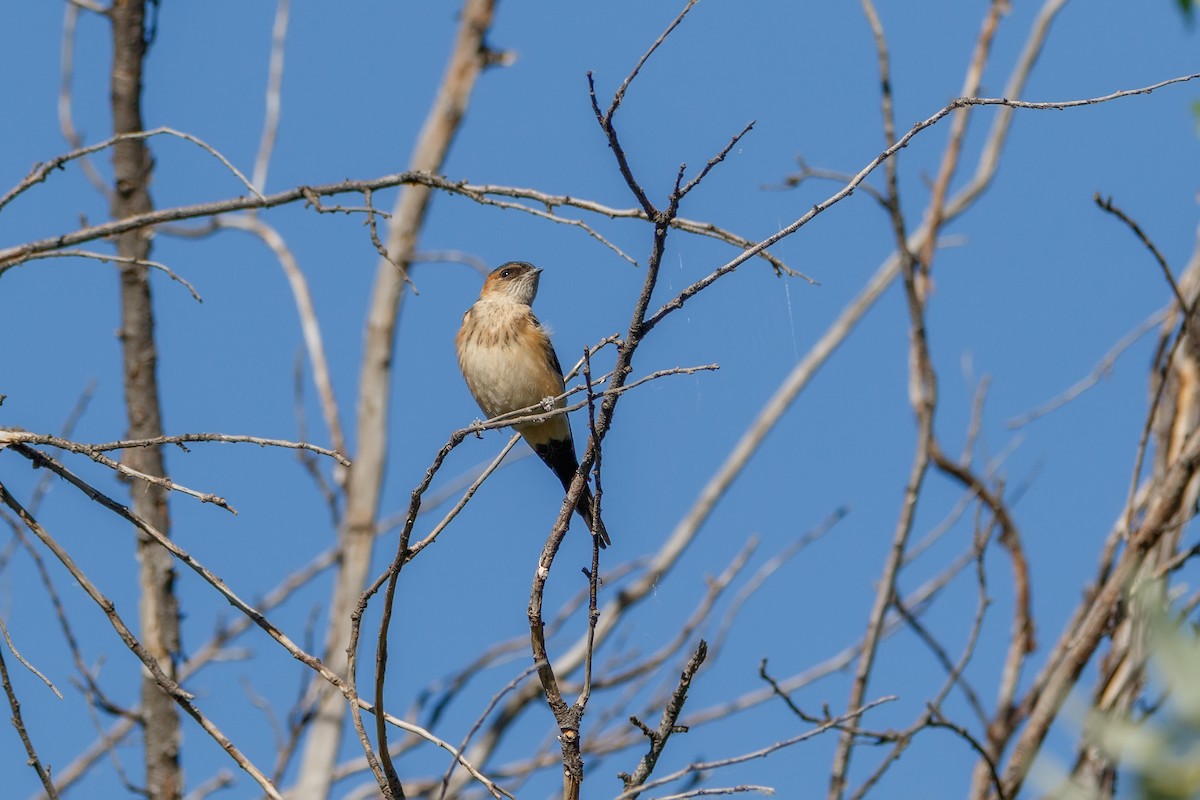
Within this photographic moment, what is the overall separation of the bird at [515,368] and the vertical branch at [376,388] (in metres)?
1.66

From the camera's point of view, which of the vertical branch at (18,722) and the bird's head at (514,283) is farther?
the bird's head at (514,283)

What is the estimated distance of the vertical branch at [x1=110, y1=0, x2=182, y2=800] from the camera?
5.58m

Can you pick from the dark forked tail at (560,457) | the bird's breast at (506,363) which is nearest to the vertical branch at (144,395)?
the bird's breast at (506,363)

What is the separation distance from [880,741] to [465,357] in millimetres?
2924

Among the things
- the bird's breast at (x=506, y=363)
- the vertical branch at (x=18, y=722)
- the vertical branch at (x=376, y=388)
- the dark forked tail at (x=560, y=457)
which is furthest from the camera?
the vertical branch at (x=376, y=388)

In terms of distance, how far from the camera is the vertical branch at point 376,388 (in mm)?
8375

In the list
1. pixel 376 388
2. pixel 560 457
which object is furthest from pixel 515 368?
pixel 376 388

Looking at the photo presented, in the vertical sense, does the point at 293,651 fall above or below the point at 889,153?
below

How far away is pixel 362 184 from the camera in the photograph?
4184 millimetres

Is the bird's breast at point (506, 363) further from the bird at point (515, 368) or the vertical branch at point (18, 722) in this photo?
the vertical branch at point (18, 722)

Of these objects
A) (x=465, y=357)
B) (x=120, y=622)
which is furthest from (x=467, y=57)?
(x=120, y=622)

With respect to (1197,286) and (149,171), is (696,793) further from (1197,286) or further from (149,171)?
(149,171)

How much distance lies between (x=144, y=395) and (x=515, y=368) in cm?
178

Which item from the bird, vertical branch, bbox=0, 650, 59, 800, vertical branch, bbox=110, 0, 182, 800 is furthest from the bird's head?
vertical branch, bbox=0, 650, 59, 800
